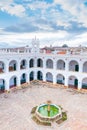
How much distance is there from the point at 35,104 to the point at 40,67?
43.0 ft

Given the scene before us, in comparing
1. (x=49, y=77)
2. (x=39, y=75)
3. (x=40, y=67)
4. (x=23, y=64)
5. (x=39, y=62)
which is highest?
(x=39, y=62)

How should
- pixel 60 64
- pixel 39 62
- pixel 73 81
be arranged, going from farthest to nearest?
pixel 39 62
pixel 60 64
pixel 73 81

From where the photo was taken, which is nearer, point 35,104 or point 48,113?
point 48,113

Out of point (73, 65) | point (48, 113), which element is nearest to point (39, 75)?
point (73, 65)

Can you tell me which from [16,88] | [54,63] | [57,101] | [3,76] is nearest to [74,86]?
Answer: [54,63]

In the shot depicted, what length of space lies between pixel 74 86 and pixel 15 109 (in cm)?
1541

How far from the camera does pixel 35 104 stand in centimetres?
2295

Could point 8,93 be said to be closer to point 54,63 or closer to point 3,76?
point 3,76

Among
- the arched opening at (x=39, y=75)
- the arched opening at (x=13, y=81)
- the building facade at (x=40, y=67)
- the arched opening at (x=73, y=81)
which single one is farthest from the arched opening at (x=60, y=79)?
the arched opening at (x=13, y=81)

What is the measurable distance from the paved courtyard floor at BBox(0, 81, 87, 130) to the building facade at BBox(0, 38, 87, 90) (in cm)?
303

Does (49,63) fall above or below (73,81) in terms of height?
above

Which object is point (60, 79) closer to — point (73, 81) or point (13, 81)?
point (73, 81)

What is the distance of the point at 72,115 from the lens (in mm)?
19562

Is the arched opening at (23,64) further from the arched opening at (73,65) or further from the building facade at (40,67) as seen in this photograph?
the arched opening at (73,65)
